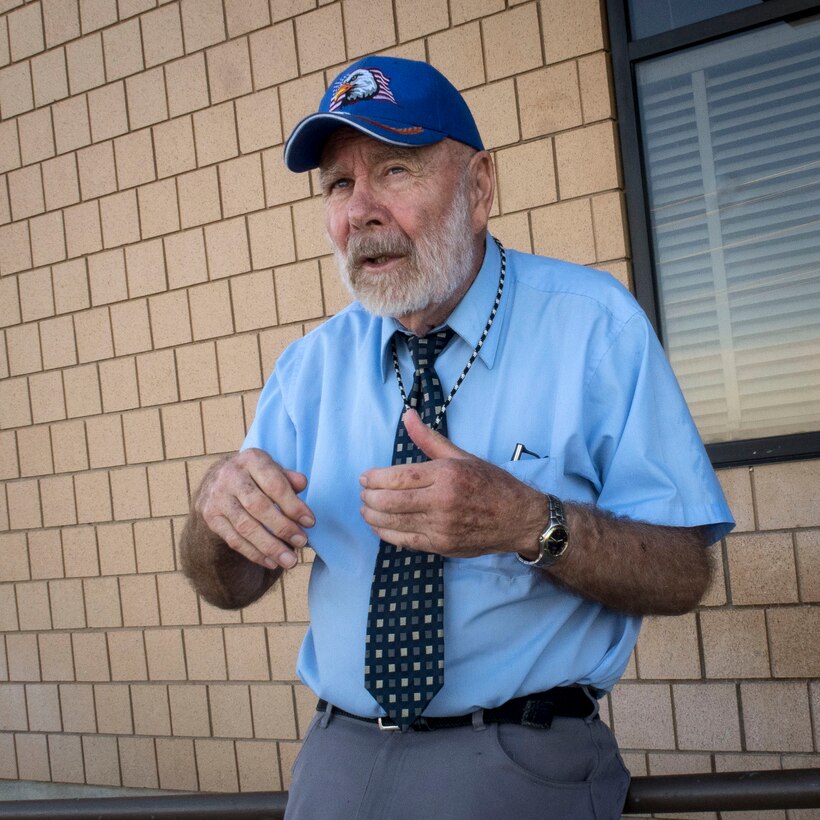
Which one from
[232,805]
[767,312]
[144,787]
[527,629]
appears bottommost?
[144,787]

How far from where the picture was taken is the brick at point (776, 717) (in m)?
3.14

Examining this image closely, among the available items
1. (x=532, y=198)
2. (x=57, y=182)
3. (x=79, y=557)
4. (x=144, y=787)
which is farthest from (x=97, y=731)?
(x=532, y=198)

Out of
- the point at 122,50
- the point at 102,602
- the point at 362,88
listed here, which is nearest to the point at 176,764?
the point at 102,602

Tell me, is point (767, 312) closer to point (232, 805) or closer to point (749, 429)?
point (749, 429)

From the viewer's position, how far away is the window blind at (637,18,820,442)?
3295 millimetres

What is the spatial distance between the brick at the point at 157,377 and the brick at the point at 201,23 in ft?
4.00

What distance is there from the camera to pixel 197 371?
4.36 metres

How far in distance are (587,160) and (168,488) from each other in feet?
6.96

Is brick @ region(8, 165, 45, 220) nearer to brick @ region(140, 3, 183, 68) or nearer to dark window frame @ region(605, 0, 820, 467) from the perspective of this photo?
brick @ region(140, 3, 183, 68)

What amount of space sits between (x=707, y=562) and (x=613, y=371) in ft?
1.08

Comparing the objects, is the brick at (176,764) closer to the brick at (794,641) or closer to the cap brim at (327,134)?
the brick at (794,641)

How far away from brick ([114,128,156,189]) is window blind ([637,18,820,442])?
2.06m

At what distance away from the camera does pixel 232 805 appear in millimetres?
1866

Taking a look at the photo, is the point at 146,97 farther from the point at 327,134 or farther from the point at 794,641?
the point at 794,641
